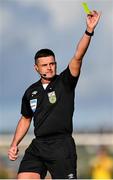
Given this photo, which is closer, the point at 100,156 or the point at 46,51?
the point at 46,51

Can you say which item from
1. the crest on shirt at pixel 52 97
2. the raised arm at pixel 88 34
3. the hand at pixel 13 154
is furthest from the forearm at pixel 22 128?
the raised arm at pixel 88 34

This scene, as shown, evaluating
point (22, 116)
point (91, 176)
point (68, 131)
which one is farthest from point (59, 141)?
point (91, 176)

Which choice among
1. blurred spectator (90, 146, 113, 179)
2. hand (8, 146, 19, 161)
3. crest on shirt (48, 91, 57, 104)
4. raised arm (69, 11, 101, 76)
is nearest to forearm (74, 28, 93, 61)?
raised arm (69, 11, 101, 76)

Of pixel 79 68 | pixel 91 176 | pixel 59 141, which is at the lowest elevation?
pixel 91 176

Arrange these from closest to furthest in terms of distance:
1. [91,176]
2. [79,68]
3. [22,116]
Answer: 1. [79,68]
2. [22,116]
3. [91,176]

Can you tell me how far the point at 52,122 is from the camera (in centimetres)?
796

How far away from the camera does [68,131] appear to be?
8.00 m

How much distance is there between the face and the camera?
801 centimetres

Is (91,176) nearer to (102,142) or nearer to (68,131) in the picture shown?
(102,142)

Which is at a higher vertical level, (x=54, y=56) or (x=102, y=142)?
(x=54, y=56)

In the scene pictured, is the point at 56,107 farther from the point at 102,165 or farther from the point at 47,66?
the point at 102,165

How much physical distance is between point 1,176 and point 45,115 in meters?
6.44

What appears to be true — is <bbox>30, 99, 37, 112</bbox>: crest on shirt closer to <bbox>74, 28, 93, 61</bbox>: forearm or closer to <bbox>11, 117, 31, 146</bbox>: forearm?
<bbox>11, 117, 31, 146</bbox>: forearm

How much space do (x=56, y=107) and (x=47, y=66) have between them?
0.43 meters
